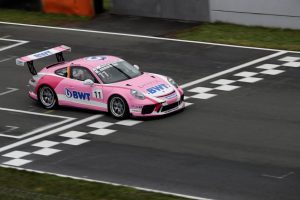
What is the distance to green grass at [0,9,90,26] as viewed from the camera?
3659 centimetres

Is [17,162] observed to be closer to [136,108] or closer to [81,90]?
[136,108]

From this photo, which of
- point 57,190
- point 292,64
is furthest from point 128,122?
point 292,64

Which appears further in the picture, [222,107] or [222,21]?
[222,21]

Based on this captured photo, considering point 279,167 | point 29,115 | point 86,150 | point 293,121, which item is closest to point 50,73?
point 29,115

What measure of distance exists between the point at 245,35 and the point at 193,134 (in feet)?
35.7

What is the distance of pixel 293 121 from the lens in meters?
23.0

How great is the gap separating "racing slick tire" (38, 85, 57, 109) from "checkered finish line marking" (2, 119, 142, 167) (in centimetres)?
198

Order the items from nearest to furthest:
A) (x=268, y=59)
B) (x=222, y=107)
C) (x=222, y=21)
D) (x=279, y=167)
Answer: (x=279, y=167) < (x=222, y=107) < (x=268, y=59) < (x=222, y=21)

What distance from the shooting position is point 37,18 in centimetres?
3731

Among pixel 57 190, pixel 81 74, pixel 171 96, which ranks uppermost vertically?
pixel 81 74

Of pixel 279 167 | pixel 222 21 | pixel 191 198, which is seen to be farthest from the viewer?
pixel 222 21

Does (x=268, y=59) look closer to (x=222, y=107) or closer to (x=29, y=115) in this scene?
(x=222, y=107)

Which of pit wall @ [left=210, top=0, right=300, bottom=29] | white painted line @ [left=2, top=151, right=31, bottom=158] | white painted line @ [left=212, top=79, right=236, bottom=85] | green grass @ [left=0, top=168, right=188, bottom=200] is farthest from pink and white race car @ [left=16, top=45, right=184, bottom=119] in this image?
pit wall @ [left=210, top=0, right=300, bottom=29]

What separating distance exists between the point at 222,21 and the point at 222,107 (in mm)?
9924
